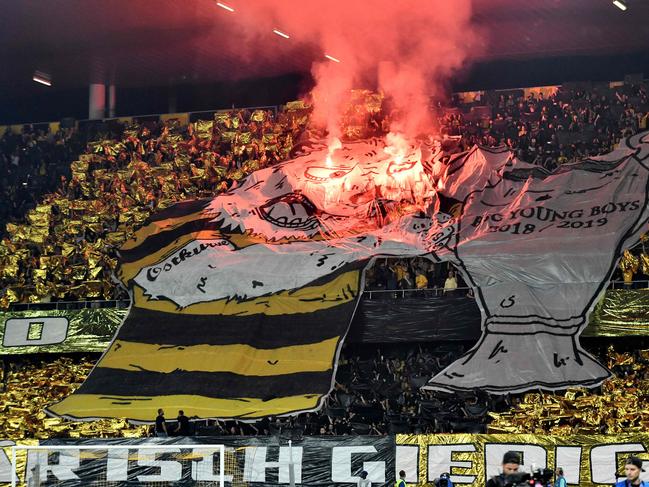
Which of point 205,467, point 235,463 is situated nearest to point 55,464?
point 205,467

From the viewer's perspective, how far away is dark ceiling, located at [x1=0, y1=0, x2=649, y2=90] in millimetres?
23953

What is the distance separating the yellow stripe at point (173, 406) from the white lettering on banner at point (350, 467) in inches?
109

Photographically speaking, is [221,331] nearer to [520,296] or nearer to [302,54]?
[520,296]

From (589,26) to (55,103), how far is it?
50.4 ft

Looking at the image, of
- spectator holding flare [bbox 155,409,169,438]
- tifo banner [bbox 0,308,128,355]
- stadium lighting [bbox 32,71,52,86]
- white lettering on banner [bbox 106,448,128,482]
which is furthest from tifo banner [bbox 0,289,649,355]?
stadium lighting [bbox 32,71,52,86]

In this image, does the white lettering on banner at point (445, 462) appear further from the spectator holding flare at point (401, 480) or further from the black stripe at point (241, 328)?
the black stripe at point (241, 328)

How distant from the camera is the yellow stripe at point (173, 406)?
19.2 meters

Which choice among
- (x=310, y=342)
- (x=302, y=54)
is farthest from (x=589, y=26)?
(x=310, y=342)

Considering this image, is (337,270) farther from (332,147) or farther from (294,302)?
(332,147)

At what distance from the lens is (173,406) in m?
19.7

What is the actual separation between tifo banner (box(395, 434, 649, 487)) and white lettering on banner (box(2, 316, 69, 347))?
9281 millimetres

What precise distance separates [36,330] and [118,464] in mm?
7508

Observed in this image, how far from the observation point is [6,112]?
32750mm

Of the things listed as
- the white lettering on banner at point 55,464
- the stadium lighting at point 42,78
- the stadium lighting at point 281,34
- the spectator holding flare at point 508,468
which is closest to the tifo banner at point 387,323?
the white lettering on banner at point 55,464
